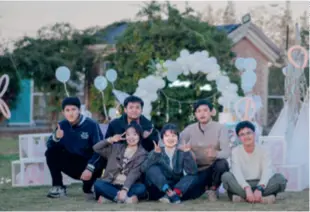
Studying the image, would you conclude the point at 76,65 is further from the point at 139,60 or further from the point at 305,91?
the point at 305,91

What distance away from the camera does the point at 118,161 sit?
6.02 meters

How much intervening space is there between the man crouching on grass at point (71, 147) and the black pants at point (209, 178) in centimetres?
95

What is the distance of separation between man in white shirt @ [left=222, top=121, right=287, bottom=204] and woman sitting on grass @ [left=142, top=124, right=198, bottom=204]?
0.34 meters

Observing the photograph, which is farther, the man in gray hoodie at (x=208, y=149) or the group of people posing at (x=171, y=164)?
the man in gray hoodie at (x=208, y=149)

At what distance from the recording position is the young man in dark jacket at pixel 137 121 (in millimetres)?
6195

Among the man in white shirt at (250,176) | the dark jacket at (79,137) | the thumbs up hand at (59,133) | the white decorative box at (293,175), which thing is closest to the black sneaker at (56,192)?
the dark jacket at (79,137)

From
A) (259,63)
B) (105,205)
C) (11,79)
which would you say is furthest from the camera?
(259,63)

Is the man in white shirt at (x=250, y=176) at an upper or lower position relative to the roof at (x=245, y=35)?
lower

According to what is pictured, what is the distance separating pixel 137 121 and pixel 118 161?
0.46 metres

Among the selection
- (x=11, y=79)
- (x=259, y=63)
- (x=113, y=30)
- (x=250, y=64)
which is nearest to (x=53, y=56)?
(x=11, y=79)

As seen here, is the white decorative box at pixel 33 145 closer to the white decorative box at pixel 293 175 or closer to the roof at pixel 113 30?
the white decorative box at pixel 293 175

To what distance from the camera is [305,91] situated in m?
8.10

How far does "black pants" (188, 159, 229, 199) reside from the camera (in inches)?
239

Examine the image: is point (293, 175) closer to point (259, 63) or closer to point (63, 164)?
point (63, 164)
